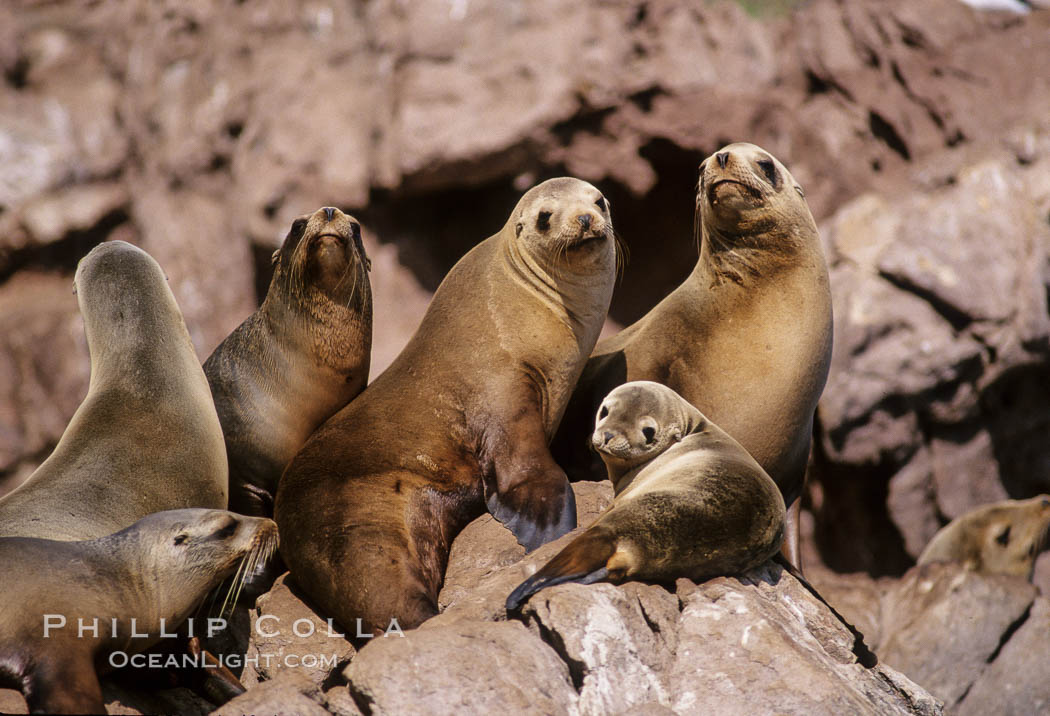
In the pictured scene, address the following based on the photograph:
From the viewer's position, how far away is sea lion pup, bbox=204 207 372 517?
544 cm

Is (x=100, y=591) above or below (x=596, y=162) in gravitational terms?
above

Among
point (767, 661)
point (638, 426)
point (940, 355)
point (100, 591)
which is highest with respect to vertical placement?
point (638, 426)

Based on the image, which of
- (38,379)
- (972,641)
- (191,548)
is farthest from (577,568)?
(38,379)

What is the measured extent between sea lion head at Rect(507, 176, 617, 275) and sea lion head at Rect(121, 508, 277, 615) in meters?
2.01

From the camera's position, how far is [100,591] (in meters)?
3.55

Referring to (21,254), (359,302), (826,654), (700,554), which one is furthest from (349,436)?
(21,254)

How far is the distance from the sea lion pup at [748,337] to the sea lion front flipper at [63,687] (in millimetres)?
2797

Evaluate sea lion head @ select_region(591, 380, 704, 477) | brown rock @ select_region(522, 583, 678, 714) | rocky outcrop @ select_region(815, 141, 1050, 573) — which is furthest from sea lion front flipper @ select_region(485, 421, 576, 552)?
rocky outcrop @ select_region(815, 141, 1050, 573)

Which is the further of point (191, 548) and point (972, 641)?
point (972, 641)

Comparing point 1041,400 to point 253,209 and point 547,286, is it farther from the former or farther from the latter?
point 253,209

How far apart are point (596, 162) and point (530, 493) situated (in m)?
6.55

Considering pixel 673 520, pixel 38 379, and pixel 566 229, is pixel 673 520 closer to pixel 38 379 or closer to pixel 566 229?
pixel 566 229

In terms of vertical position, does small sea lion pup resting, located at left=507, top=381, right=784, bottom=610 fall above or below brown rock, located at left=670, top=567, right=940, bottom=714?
above

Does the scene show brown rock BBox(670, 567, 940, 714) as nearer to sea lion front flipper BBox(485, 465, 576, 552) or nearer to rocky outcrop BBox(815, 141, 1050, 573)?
sea lion front flipper BBox(485, 465, 576, 552)
